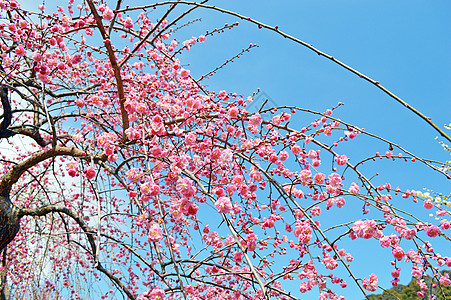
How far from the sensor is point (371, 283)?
210 cm

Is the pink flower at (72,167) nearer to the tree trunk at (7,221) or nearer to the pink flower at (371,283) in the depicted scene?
the tree trunk at (7,221)

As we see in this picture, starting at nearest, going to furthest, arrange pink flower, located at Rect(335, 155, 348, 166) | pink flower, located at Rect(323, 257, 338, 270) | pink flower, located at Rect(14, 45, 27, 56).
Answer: pink flower, located at Rect(323, 257, 338, 270)
pink flower, located at Rect(335, 155, 348, 166)
pink flower, located at Rect(14, 45, 27, 56)

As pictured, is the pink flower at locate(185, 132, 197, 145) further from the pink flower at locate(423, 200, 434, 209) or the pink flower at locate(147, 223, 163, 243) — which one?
the pink flower at locate(423, 200, 434, 209)

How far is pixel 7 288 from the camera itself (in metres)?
5.01

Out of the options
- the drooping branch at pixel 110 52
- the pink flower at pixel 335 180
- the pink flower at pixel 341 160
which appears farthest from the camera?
the drooping branch at pixel 110 52

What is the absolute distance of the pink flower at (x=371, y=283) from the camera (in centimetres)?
206

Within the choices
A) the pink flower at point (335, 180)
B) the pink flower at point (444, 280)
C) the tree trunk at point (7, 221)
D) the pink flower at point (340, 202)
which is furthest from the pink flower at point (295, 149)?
the tree trunk at point (7, 221)

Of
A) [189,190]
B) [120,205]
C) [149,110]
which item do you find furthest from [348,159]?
[120,205]

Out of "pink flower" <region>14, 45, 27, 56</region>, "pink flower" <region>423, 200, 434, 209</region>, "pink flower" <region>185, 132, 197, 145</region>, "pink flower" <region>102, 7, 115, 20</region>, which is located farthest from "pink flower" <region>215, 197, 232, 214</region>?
"pink flower" <region>14, 45, 27, 56</region>

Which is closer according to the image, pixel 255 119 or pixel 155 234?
pixel 155 234

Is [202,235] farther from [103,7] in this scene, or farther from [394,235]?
[103,7]

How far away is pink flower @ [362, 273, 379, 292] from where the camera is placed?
206 centimetres

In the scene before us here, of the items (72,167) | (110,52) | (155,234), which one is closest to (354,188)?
(155,234)

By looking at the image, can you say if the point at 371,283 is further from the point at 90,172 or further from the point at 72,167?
the point at 72,167
